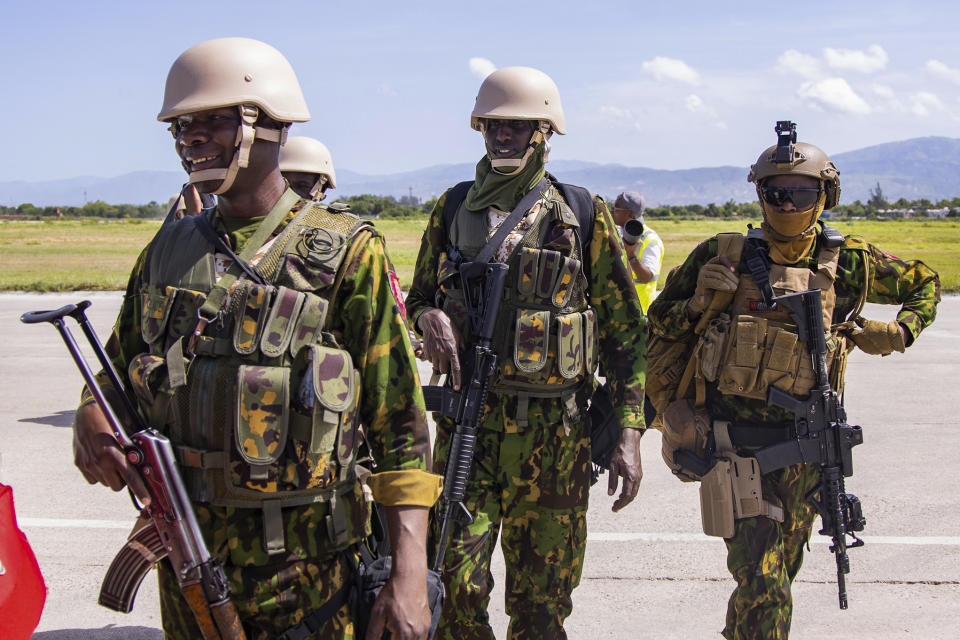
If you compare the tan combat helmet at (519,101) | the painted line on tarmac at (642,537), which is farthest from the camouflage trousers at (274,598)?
the painted line on tarmac at (642,537)

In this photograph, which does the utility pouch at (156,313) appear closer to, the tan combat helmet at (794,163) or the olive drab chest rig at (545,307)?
the olive drab chest rig at (545,307)

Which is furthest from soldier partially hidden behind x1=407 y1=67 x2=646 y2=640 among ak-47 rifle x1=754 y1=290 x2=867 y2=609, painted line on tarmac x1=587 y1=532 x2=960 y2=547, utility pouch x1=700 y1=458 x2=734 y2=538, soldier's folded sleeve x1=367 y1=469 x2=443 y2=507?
painted line on tarmac x1=587 y1=532 x2=960 y2=547

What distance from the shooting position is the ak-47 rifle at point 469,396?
3.60m

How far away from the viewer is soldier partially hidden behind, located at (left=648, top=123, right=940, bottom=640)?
3.97 meters

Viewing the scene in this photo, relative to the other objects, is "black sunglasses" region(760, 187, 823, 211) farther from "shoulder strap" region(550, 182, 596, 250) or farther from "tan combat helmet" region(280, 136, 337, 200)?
"tan combat helmet" region(280, 136, 337, 200)

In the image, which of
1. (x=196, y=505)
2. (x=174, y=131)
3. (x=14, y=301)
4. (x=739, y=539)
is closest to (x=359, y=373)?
(x=196, y=505)

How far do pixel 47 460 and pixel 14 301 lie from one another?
37.2 feet

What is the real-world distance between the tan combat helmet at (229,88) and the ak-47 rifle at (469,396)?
145 cm

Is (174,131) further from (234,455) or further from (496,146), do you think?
(496,146)

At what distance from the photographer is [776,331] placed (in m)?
3.99

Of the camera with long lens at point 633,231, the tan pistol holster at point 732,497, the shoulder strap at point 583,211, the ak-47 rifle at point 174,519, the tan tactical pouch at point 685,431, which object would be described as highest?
the shoulder strap at point 583,211

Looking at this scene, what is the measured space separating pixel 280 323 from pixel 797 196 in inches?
101

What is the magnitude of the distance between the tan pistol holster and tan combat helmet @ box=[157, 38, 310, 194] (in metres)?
2.52

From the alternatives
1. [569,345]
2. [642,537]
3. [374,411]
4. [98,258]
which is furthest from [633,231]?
[98,258]
